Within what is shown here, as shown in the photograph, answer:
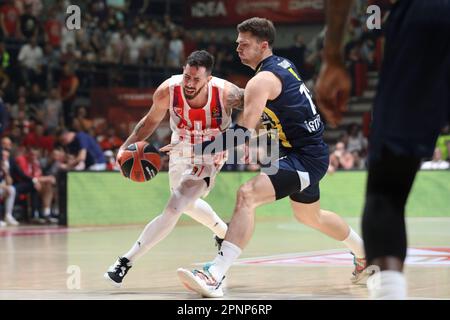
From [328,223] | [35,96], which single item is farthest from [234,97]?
[35,96]

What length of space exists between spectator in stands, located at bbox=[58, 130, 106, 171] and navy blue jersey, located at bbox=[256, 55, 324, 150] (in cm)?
1069

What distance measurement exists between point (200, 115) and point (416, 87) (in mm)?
4892

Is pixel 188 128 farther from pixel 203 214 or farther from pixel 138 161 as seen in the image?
pixel 203 214

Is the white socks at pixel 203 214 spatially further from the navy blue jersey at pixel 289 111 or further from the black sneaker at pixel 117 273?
the navy blue jersey at pixel 289 111

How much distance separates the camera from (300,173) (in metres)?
7.03

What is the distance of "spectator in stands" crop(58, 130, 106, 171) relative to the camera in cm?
1766

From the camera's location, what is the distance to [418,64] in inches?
127

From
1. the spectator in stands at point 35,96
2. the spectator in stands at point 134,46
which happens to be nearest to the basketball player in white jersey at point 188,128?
the spectator in stands at point 35,96

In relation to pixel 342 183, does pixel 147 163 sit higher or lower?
higher

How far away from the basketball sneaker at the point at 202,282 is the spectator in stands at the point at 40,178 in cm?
1179

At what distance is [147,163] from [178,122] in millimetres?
589

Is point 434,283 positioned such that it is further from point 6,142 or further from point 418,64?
point 6,142

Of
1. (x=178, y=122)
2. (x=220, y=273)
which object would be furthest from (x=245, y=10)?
(x=220, y=273)

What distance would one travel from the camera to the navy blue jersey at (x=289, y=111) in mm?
7180
